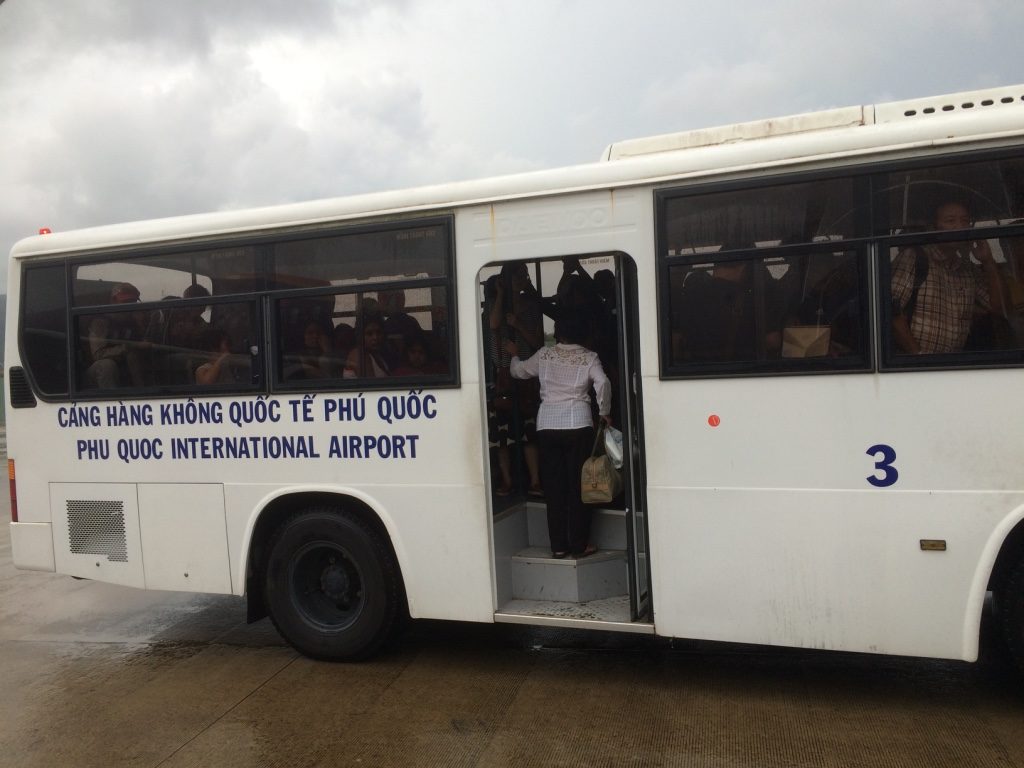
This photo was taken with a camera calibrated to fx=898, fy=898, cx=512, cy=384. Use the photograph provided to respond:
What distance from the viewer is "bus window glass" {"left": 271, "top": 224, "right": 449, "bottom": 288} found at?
17.0 feet

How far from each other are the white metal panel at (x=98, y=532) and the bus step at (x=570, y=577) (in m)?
2.55

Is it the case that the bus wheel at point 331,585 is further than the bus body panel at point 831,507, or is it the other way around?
the bus wheel at point 331,585

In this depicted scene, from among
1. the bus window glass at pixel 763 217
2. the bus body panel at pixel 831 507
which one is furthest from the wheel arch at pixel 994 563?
the bus window glass at pixel 763 217

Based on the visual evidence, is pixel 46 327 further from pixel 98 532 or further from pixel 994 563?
pixel 994 563

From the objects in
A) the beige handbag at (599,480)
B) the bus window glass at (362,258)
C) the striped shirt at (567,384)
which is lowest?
the beige handbag at (599,480)

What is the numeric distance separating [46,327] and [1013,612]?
6009 millimetres

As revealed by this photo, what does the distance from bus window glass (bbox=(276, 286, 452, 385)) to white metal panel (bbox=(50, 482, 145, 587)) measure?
1518 mm

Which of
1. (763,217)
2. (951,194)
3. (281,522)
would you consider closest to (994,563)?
(951,194)

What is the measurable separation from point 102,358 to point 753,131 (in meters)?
4.33

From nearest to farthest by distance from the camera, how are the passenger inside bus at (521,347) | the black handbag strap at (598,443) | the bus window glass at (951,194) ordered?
the bus window glass at (951,194) < the black handbag strap at (598,443) < the passenger inside bus at (521,347)

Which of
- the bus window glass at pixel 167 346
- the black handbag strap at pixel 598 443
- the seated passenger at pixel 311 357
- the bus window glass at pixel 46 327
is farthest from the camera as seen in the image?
the bus window glass at pixel 46 327

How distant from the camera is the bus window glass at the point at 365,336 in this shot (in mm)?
5172

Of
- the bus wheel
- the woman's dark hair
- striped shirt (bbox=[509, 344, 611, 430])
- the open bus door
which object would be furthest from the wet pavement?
the woman's dark hair

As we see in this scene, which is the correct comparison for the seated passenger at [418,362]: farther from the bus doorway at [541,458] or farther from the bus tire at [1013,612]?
the bus tire at [1013,612]
